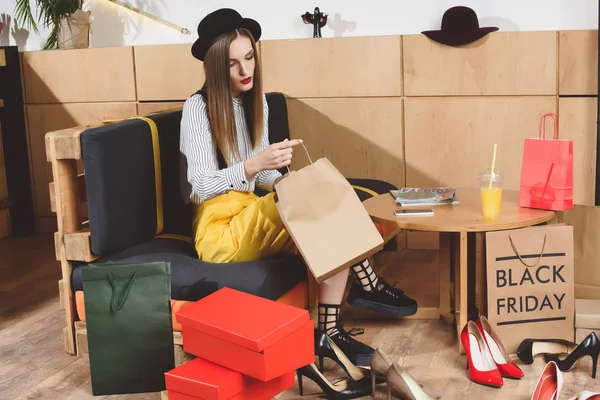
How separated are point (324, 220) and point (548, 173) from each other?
87cm

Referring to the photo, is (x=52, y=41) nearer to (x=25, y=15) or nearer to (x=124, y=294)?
(x=25, y=15)

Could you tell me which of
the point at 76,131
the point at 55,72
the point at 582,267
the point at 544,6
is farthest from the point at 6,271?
the point at 544,6

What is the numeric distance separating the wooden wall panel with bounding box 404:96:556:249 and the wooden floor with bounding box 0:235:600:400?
0.50 m

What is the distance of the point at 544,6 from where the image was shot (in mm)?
4125

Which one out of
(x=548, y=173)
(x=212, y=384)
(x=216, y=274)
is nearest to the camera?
(x=212, y=384)

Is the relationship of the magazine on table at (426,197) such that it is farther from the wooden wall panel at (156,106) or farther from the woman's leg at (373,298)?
the wooden wall panel at (156,106)

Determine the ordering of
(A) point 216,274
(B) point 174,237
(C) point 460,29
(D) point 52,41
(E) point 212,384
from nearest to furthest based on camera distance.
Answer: (E) point 212,384 < (A) point 216,274 < (B) point 174,237 < (C) point 460,29 < (D) point 52,41

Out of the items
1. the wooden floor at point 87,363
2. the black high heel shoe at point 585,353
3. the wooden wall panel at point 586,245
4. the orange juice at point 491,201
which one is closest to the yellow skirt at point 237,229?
the wooden floor at point 87,363

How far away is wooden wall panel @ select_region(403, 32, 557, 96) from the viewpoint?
12.7 ft

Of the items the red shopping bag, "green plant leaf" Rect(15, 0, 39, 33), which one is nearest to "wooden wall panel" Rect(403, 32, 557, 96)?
the red shopping bag

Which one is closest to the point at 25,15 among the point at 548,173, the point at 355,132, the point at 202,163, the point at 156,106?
the point at 156,106

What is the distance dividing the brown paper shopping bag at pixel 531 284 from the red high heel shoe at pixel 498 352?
0.25 feet

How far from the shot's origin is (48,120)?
15.8ft

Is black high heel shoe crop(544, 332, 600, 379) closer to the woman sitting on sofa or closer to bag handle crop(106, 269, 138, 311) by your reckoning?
the woman sitting on sofa
